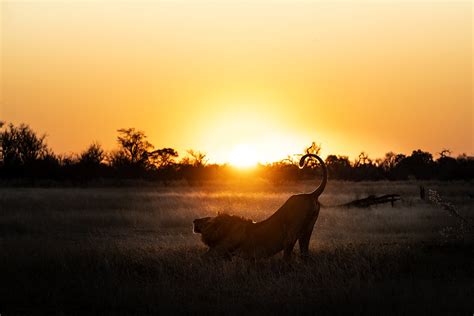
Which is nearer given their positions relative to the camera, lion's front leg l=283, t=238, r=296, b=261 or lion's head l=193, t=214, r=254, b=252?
lion's front leg l=283, t=238, r=296, b=261

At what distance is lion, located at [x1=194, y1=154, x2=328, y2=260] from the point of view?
10898 mm

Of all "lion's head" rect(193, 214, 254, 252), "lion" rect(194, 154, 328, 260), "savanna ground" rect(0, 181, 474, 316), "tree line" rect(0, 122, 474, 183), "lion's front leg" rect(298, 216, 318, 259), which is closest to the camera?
"savanna ground" rect(0, 181, 474, 316)

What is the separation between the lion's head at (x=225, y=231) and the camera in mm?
11078

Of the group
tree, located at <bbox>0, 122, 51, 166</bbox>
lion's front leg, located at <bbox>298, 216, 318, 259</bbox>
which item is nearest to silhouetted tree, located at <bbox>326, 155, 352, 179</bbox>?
tree, located at <bbox>0, 122, 51, 166</bbox>

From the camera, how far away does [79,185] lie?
45.8 meters

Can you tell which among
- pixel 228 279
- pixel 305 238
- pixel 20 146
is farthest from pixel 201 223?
pixel 20 146

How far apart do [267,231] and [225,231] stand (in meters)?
0.67

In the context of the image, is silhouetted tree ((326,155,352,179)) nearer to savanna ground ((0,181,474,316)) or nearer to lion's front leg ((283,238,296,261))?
savanna ground ((0,181,474,316))

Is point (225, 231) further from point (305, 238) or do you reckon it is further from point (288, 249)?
point (305, 238)

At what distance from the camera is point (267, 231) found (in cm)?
1093

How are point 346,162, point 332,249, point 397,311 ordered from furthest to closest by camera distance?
point 346,162 < point 332,249 < point 397,311

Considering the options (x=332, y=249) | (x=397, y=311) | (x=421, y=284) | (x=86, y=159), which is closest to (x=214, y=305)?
(x=397, y=311)

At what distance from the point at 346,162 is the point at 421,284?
6660cm

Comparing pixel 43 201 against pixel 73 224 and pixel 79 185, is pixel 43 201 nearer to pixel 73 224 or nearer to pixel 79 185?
pixel 73 224
